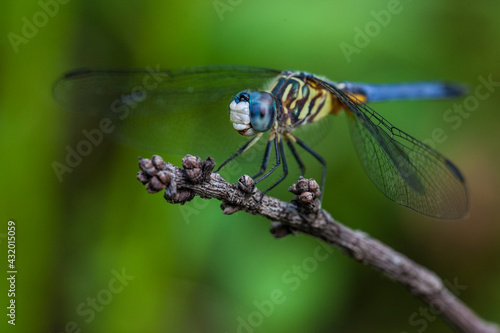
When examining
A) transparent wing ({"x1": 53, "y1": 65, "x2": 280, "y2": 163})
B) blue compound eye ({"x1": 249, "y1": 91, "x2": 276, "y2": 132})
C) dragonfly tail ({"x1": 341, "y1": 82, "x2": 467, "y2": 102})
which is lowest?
dragonfly tail ({"x1": 341, "y1": 82, "x2": 467, "y2": 102})

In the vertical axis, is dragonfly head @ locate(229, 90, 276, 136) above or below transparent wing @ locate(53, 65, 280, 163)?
below

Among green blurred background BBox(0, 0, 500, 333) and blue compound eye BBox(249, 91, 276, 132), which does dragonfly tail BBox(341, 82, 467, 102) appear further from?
blue compound eye BBox(249, 91, 276, 132)

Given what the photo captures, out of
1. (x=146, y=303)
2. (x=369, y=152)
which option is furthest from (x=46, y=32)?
(x=369, y=152)

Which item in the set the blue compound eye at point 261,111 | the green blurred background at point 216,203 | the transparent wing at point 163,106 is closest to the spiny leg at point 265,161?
the blue compound eye at point 261,111

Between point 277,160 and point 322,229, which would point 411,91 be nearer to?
point 277,160

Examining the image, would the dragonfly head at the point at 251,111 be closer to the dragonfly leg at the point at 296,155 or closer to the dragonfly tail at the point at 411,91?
the dragonfly leg at the point at 296,155

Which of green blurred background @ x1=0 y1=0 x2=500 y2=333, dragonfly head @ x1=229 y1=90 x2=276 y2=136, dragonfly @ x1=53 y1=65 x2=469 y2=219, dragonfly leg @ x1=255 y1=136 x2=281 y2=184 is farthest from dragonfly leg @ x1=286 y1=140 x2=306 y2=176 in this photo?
dragonfly head @ x1=229 y1=90 x2=276 y2=136
